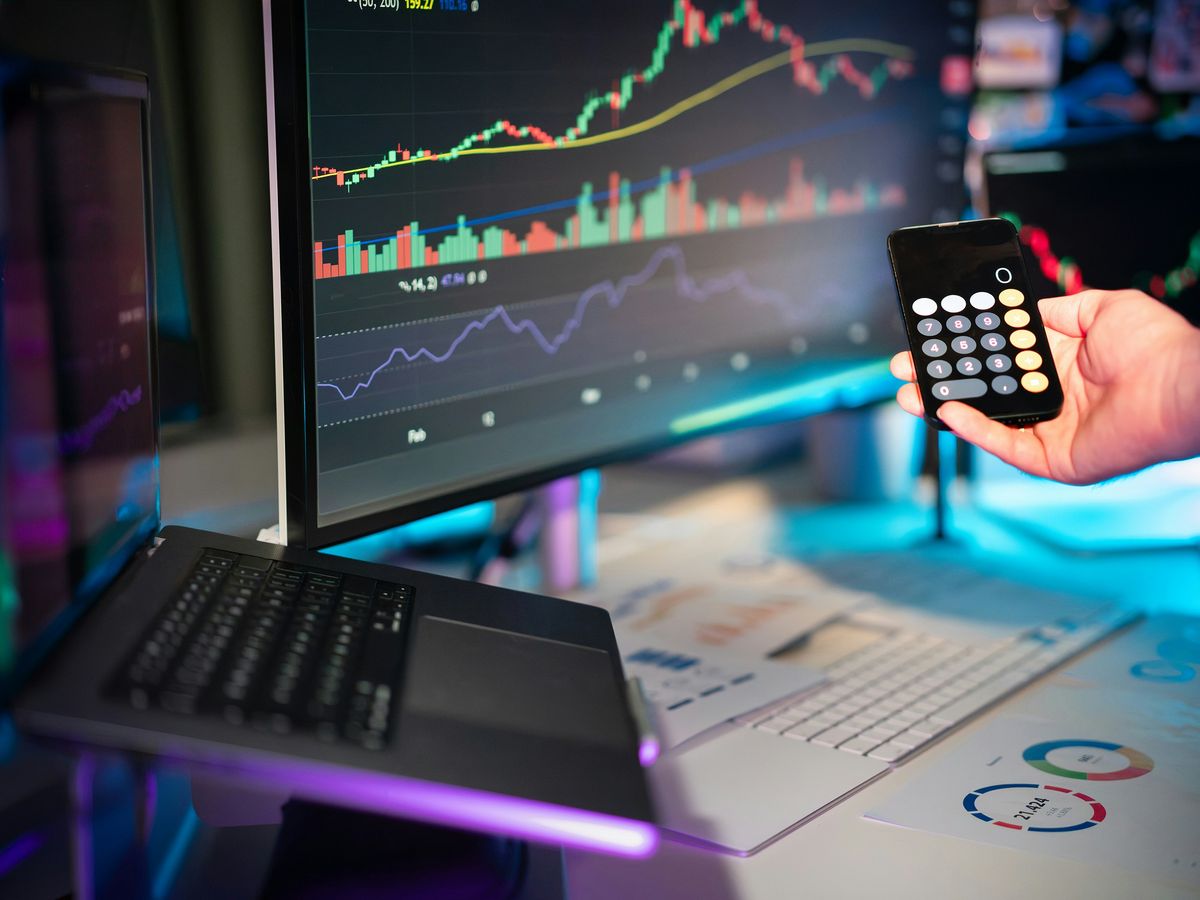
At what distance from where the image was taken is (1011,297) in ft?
2.37

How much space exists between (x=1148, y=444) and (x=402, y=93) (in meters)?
0.47

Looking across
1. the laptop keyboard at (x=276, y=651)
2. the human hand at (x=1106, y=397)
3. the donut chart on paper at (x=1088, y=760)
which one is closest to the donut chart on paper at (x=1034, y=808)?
the donut chart on paper at (x=1088, y=760)

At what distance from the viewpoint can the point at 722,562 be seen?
99 centimetres

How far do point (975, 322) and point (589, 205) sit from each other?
0.26 meters

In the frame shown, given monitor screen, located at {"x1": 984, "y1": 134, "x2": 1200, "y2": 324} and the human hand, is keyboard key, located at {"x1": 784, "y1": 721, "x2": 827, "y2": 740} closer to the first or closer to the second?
the human hand

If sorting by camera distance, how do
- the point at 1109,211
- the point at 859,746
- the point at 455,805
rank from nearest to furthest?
the point at 455,805, the point at 859,746, the point at 1109,211

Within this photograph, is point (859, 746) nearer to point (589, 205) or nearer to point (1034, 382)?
point (1034, 382)

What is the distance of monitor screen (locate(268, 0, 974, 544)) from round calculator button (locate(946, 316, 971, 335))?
195mm

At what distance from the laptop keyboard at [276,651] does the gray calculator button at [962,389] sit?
36 centimetres

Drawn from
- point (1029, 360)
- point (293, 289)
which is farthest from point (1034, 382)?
point (293, 289)

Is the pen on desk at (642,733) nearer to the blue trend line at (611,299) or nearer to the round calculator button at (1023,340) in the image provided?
the blue trend line at (611,299)

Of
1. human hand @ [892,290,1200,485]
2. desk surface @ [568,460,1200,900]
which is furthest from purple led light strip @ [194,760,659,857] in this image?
human hand @ [892,290,1200,485]

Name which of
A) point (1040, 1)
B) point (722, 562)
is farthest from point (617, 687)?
point (1040, 1)

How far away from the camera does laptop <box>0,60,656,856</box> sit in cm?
38
